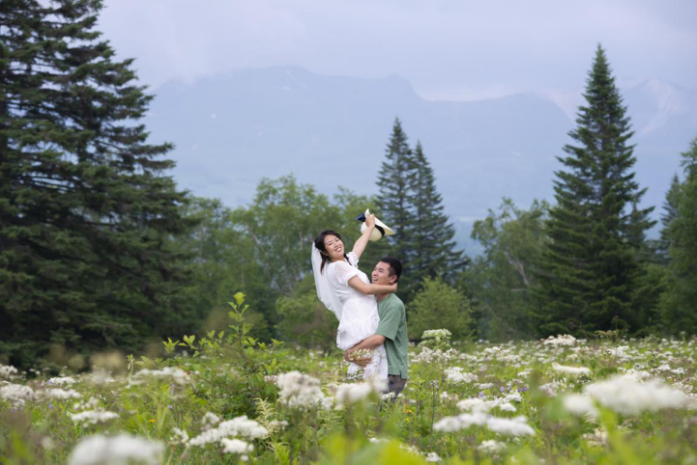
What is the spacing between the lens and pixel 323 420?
3.94 metres

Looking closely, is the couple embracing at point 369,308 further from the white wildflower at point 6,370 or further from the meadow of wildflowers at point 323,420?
the white wildflower at point 6,370

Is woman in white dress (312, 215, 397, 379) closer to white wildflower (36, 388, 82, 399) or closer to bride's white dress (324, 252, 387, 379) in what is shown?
bride's white dress (324, 252, 387, 379)

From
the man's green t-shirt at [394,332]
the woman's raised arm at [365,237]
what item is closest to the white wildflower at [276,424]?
the man's green t-shirt at [394,332]

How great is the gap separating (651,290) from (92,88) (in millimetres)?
29758

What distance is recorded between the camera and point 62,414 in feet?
16.3

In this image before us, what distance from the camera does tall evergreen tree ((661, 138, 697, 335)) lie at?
32.7 m

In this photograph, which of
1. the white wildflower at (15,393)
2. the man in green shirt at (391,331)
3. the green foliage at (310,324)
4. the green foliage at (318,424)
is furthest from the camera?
the green foliage at (310,324)

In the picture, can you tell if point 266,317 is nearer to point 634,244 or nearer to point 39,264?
point 634,244

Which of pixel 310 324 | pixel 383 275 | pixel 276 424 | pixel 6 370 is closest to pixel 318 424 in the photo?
pixel 276 424

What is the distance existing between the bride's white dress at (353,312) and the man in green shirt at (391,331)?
0.07m

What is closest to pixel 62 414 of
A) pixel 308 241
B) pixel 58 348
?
pixel 58 348

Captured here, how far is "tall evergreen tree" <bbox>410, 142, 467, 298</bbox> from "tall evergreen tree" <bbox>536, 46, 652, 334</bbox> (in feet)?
35.2

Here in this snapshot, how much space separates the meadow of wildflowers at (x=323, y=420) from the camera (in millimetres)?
2047

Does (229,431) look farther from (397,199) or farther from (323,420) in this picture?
(397,199)
